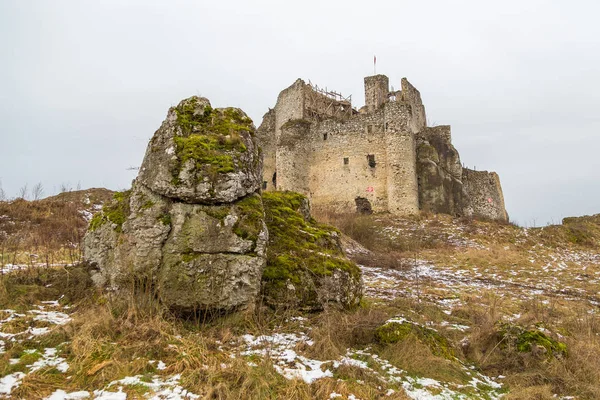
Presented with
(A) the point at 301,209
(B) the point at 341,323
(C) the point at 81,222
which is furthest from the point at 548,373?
(C) the point at 81,222

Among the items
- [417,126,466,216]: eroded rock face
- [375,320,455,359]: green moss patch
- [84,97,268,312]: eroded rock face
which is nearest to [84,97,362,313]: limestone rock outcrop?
[84,97,268,312]: eroded rock face

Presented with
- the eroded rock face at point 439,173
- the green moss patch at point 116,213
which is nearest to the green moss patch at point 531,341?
the green moss patch at point 116,213

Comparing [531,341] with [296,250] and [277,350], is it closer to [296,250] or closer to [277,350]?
[277,350]

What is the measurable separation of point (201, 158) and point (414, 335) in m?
3.77

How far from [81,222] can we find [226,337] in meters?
12.3

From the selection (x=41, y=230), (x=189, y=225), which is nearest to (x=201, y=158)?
(x=189, y=225)

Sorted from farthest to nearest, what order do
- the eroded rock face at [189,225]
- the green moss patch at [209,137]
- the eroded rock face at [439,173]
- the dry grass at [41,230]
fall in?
the eroded rock face at [439,173] → the dry grass at [41,230] → the green moss patch at [209,137] → the eroded rock face at [189,225]

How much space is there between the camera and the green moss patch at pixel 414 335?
4934mm

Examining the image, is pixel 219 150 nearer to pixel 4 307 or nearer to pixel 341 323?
pixel 341 323

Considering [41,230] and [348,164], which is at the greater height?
[348,164]

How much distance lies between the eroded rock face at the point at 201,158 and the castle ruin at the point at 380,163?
18975 millimetres

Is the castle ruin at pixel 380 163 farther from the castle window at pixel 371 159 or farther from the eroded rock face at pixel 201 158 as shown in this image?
the eroded rock face at pixel 201 158

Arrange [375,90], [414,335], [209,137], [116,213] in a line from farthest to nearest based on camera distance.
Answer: [375,90] → [209,137] → [116,213] → [414,335]

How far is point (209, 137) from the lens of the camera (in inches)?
254
